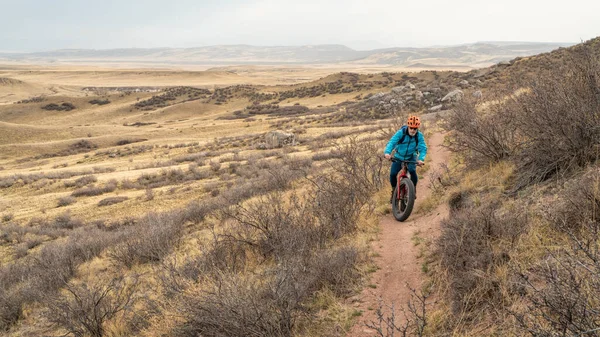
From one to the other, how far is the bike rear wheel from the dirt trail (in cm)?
17

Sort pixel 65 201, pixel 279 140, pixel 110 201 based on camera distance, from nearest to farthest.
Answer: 1. pixel 110 201
2. pixel 65 201
3. pixel 279 140

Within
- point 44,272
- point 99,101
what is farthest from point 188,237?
point 99,101

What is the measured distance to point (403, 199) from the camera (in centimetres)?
696

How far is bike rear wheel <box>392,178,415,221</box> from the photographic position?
661cm

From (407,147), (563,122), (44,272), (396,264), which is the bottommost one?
(44,272)

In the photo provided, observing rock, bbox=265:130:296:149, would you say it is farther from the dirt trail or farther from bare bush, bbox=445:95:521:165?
the dirt trail

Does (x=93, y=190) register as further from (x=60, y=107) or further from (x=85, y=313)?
(x=60, y=107)

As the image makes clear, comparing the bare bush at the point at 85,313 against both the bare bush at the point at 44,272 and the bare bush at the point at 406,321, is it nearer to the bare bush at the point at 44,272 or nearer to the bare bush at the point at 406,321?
the bare bush at the point at 44,272

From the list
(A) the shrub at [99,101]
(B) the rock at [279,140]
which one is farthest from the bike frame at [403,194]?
(A) the shrub at [99,101]

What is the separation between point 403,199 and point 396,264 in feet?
6.87

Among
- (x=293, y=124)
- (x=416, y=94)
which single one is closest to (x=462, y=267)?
(x=293, y=124)

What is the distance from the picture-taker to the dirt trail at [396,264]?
415 centimetres

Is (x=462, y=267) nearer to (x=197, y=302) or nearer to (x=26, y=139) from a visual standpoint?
(x=197, y=302)

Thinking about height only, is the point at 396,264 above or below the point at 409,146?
below
